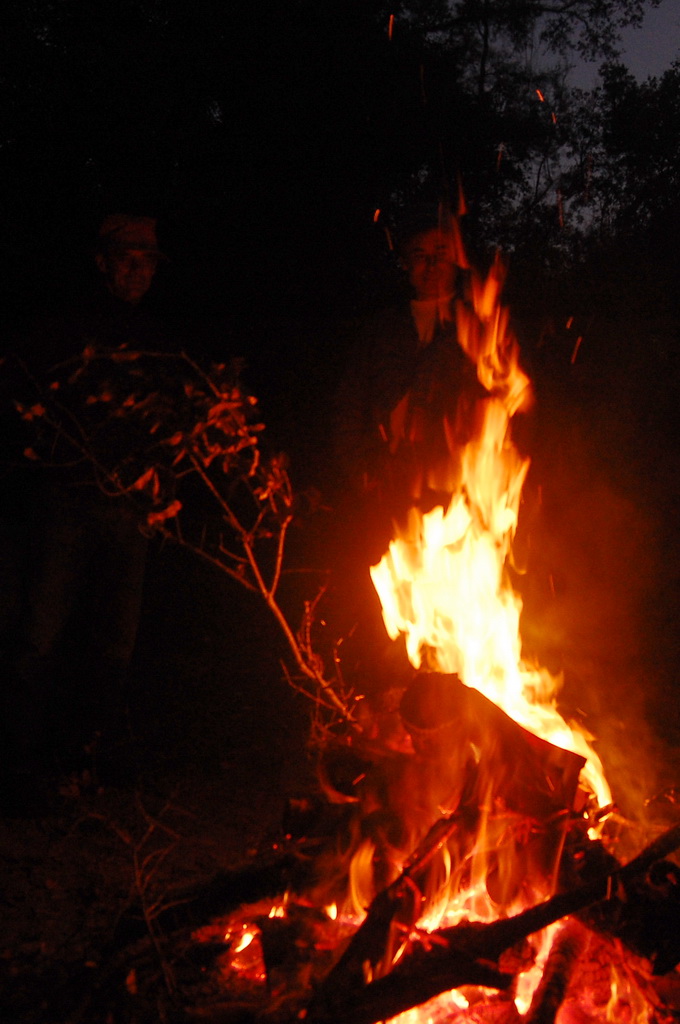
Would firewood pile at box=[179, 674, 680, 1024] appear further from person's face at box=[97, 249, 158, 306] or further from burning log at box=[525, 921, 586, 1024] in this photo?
person's face at box=[97, 249, 158, 306]

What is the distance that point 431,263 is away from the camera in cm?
366

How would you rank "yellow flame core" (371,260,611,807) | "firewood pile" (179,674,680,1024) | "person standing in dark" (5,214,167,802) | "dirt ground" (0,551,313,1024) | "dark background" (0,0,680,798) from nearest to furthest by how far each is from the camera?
"firewood pile" (179,674,680,1024), "dirt ground" (0,551,313,1024), "yellow flame core" (371,260,611,807), "person standing in dark" (5,214,167,802), "dark background" (0,0,680,798)

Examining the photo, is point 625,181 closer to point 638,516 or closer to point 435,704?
point 638,516

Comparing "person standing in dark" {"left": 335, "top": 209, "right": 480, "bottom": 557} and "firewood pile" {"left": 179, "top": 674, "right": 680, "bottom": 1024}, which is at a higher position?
"person standing in dark" {"left": 335, "top": 209, "right": 480, "bottom": 557}

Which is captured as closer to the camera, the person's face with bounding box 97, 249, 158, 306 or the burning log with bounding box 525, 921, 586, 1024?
the burning log with bounding box 525, 921, 586, 1024

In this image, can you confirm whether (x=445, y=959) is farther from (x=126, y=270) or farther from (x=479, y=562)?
(x=126, y=270)

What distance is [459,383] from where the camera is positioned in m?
3.74

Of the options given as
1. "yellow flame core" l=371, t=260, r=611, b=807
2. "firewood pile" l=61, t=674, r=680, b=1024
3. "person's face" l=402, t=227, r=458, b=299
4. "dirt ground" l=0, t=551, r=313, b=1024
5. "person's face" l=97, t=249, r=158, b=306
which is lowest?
"dirt ground" l=0, t=551, r=313, b=1024

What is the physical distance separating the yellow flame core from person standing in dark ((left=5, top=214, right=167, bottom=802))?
4.21 feet

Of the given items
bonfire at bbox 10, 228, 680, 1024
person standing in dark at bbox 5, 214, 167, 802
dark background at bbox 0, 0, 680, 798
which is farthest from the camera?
dark background at bbox 0, 0, 680, 798

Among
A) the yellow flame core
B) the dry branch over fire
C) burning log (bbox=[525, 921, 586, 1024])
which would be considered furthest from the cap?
burning log (bbox=[525, 921, 586, 1024])

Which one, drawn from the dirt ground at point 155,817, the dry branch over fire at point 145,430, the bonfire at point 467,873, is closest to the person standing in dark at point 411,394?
the bonfire at point 467,873

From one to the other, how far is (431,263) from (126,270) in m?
1.40

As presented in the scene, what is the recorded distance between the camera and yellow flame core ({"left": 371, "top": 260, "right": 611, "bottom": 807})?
3488mm
